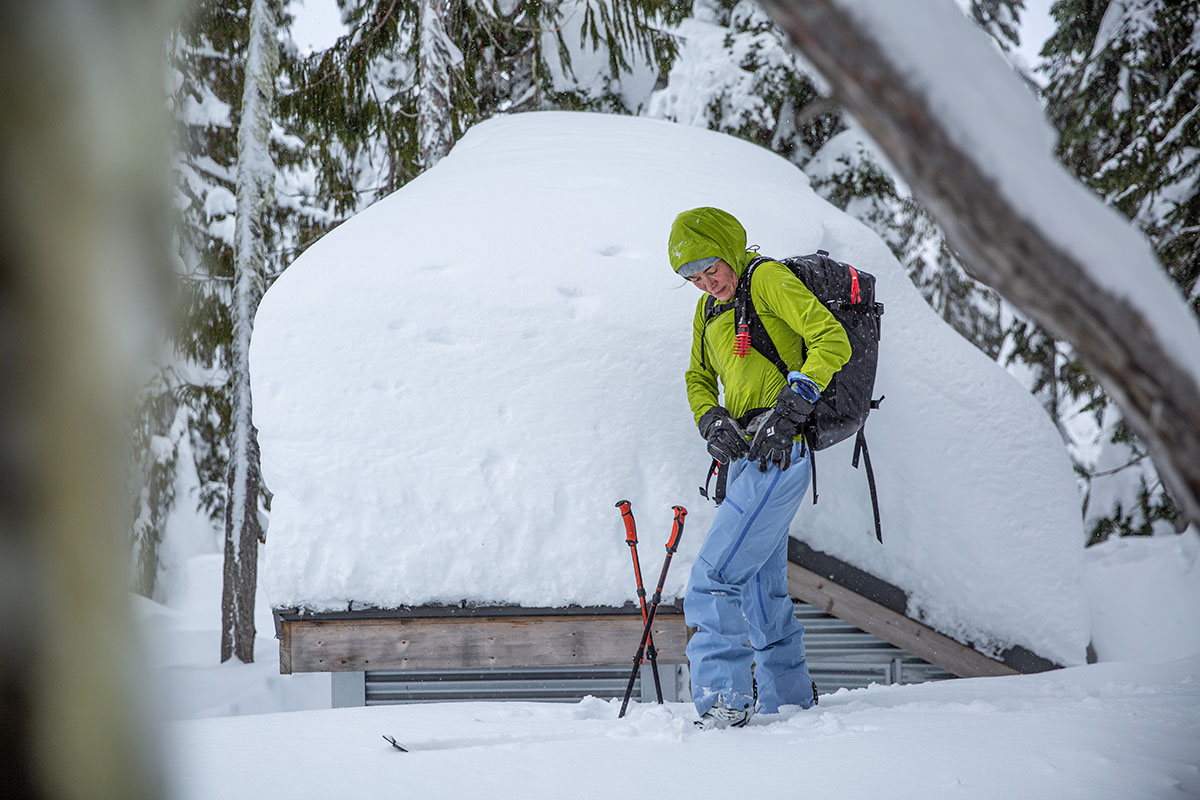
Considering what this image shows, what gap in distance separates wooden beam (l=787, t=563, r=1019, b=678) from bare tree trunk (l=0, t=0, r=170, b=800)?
450 centimetres

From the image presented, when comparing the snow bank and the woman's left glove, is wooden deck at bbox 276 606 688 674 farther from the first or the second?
the snow bank

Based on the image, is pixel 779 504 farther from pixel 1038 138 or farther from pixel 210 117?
pixel 210 117

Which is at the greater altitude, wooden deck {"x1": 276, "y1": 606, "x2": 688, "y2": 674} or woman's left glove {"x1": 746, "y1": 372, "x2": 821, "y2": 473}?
woman's left glove {"x1": 746, "y1": 372, "x2": 821, "y2": 473}

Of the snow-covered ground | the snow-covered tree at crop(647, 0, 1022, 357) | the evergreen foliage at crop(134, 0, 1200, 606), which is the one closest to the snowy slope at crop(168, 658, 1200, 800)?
the snow-covered ground

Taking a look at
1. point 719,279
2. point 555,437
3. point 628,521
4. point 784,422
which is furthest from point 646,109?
point 784,422

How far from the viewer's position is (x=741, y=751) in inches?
118

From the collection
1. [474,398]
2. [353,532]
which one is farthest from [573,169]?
[353,532]

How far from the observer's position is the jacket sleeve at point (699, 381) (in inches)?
158

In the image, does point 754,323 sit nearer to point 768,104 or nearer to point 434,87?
point 434,87

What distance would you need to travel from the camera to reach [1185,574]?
7012 millimetres

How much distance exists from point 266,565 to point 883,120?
14.5 ft

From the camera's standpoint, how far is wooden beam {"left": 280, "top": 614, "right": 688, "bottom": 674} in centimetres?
477

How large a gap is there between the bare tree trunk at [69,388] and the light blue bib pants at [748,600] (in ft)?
9.01

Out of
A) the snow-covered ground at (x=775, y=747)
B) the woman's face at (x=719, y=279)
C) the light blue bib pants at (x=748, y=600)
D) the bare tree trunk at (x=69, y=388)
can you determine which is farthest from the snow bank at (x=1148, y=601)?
the bare tree trunk at (x=69, y=388)
